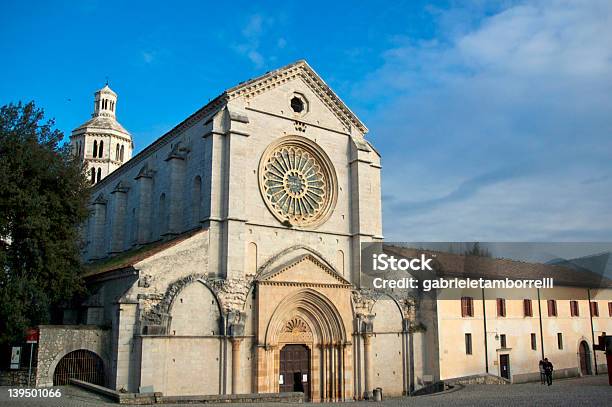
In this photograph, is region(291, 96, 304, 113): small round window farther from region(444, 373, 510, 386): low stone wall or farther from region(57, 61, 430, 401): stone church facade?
region(444, 373, 510, 386): low stone wall

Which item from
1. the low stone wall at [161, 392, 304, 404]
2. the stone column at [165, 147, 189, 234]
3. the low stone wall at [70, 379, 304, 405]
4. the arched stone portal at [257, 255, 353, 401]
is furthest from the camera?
the stone column at [165, 147, 189, 234]

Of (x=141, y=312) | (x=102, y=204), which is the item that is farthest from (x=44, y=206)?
(x=102, y=204)

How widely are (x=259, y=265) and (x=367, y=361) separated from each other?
7742 mm

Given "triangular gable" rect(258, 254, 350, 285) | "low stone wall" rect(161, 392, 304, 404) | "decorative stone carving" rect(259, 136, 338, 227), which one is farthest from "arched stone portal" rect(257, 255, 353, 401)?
Answer: "low stone wall" rect(161, 392, 304, 404)

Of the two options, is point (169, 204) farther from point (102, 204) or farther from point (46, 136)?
point (102, 204)

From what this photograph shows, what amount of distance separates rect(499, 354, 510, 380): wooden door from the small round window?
64.0ft

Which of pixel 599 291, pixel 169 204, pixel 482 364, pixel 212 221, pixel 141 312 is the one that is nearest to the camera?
pixel 141 312

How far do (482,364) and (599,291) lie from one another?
1593cm

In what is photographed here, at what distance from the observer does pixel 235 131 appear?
27.2m

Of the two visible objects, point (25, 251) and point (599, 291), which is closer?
point (25, 251)

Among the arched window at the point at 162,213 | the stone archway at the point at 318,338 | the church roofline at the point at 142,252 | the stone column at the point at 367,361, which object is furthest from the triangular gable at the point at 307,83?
the stone column at the point at 367,361

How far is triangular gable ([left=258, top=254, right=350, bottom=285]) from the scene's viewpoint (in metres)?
27.0

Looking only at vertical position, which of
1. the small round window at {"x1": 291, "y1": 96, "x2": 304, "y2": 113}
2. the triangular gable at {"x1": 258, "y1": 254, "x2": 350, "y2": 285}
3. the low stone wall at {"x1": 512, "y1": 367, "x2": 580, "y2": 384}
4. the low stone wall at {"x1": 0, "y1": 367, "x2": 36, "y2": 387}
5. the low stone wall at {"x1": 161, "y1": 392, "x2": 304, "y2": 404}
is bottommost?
the low stone wall at {"x1": 512, "y1": 367, "x2": 580, "y2": 384}

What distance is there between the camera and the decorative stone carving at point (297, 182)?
95.5 feet
